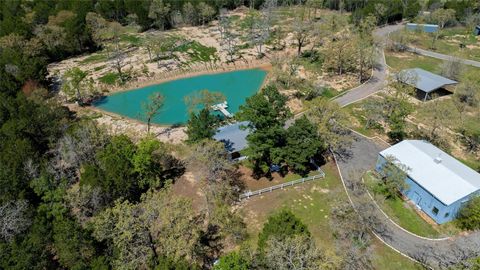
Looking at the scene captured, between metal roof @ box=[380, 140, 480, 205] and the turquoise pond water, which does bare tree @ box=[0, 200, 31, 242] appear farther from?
metal roof @ box=[380, 140, 480, 205]

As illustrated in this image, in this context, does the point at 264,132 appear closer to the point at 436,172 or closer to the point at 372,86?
the point at 436,172

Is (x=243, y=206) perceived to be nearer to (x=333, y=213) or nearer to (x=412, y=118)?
(x=333, y=213)

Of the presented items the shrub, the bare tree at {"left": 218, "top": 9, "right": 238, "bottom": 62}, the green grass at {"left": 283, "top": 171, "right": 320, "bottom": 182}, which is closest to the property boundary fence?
the green grass at {"left": 283, "top": 171, "right": 320, "bottom": 182}

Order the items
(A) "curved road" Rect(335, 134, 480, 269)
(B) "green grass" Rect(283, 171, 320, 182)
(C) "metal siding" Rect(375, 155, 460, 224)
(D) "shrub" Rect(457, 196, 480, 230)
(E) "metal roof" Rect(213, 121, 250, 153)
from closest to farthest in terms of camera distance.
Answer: (A) "curved road" Rect(335, 134, 480, 269) < (D) "shrub" Rect(457, 196, 480, 230) < (C) "metal siding" Rect(375, 155, 460, 224) < (B) "green grass" Rect(283, 171, 320, 182) < (E) "metal roof" Rect(213, 121, 250, 153)

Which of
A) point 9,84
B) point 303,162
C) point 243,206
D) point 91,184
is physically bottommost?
point 243,206

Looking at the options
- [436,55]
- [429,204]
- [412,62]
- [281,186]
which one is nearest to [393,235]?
[429,204]

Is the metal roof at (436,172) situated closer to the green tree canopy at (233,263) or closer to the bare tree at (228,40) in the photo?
the green tree canopy at (233,263)

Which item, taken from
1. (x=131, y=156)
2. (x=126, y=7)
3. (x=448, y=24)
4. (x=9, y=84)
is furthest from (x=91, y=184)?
(x=448, y=24)
